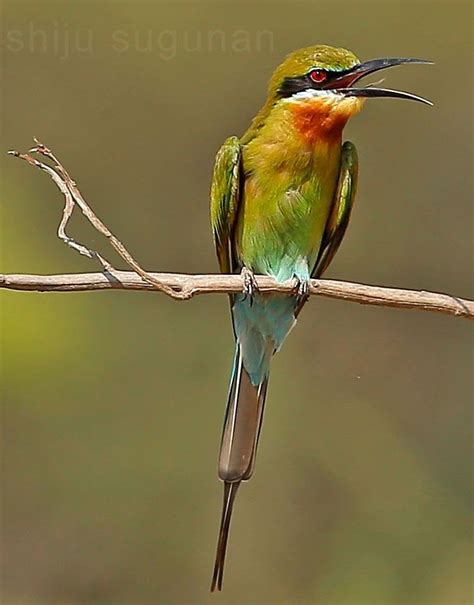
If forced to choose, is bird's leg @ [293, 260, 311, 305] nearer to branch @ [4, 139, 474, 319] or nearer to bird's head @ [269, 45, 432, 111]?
branch @ [4, 139, 474, 319]

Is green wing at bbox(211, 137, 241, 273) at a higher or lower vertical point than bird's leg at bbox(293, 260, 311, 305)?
higher

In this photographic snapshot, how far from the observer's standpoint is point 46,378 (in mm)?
3541

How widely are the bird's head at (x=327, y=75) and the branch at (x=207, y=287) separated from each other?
46cm

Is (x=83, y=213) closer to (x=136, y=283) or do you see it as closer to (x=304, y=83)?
(x=136, y=283)

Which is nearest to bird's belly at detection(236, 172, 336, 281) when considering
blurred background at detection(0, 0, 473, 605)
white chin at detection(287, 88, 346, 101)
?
white chin at detection(287, 88, 346, 101)

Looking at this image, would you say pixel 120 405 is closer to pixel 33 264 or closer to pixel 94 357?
pixel 94 357

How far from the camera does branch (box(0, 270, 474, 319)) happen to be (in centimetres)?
204

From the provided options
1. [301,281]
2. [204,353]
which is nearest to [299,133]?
[301,281]

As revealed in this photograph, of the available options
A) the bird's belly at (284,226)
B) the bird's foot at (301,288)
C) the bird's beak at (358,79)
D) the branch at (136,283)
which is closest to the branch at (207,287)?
the branch at (136,283)

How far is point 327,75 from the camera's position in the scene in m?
2.52

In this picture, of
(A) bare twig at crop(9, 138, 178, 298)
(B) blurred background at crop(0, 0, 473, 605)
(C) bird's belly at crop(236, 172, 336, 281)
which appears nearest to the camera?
(A) bare twig at crop(9, 138, 178, 298)

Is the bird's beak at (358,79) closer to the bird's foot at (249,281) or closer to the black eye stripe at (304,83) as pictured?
the black eye stripe at (304,83)

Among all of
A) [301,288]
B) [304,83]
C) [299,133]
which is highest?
[304,83]

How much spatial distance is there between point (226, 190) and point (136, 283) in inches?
23.0
